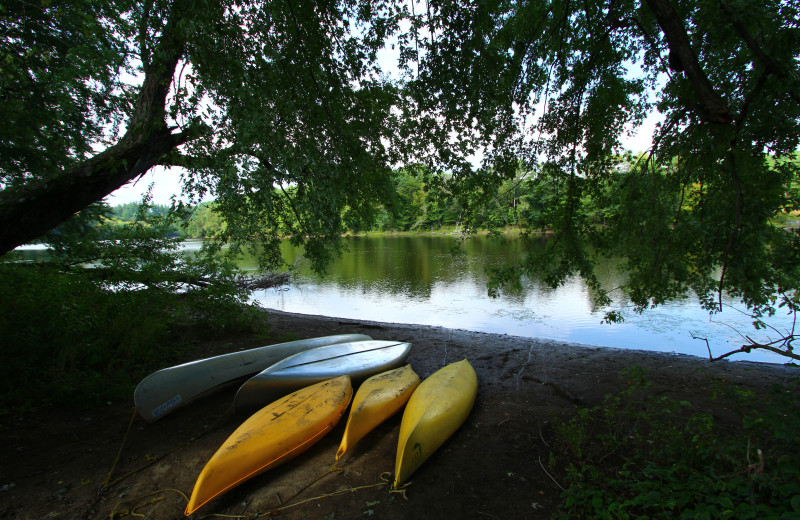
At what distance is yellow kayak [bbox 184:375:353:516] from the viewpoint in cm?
243

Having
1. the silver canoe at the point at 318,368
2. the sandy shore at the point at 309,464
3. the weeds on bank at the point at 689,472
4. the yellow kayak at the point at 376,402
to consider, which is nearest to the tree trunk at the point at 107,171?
the sandy shore at the point at 309,464

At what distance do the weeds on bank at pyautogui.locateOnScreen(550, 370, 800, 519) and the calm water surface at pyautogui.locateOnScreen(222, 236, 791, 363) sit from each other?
2331 millimetres

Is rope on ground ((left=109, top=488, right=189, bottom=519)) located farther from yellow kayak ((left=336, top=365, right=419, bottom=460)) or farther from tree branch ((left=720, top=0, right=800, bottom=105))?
tree branch ((left=720, top=0, right=800, bottom=105))

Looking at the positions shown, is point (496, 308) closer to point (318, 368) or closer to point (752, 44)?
point (318, 368)

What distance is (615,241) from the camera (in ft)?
14.3

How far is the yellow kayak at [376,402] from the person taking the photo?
2928 millimetres

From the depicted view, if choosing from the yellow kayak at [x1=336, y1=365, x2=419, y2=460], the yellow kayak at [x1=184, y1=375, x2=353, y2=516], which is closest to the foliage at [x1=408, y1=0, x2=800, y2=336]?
the yellow kayak at [x1=336, y1=365, x2=419, y2=460]

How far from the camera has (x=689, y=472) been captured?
2.08 meters

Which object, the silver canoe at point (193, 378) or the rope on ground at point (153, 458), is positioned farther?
the silver canoe at point (193, 378)

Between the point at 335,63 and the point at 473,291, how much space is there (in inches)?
394

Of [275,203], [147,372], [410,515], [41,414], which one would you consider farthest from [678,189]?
[41,414]

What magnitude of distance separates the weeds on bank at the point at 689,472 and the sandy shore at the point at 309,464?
26 cm

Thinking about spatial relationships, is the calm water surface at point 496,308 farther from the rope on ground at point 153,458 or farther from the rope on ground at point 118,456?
the rope on ground at point 118,456

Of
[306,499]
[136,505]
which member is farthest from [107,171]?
[306,499]
